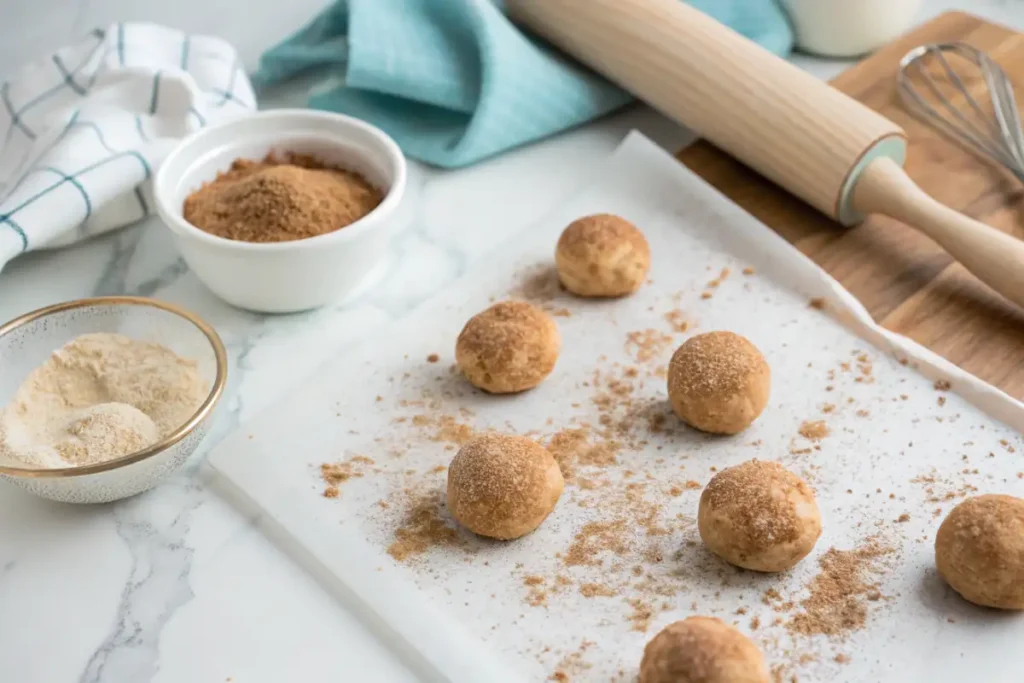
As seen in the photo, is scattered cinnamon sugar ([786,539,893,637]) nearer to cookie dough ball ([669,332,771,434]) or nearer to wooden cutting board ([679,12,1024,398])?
cookie dough ball ([669,332,771,434])

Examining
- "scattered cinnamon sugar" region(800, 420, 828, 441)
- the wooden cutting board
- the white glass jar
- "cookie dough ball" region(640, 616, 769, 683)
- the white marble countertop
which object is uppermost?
the white glass jar

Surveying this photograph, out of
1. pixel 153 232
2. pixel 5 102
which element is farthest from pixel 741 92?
pixel 5 102

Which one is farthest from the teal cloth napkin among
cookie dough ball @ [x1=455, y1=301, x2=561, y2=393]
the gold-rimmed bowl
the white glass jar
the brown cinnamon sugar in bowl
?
the gold-rimmed bowl

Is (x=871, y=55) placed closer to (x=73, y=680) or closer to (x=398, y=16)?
(x=398, y=16)

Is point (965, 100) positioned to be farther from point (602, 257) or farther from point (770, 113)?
point (602, 257)

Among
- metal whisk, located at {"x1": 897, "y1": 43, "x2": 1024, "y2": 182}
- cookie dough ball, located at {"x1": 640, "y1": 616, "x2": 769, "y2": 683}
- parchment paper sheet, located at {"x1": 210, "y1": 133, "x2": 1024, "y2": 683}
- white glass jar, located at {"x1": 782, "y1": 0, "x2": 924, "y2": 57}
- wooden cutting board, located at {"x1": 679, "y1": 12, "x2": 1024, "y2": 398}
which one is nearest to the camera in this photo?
cookie dough ball, located at {"x1": 640, "y1": 616, "x2": 769, "y2": 683}

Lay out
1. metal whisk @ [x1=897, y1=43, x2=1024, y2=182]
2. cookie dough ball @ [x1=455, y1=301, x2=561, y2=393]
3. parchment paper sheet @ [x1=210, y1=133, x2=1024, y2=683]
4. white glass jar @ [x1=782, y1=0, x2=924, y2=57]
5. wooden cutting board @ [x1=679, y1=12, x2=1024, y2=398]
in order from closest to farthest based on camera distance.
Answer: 1. parchment paper sheet @ [x1=210, y1=133, x2=1024, y2=683]
2. cookie dough ball @ [x1=455, y1=301, x2=561, y2=393]
3. wooden cutting board @ [x1=679, y1=12, x2=1024, y2=398]
4. metal whisk @ [x1=897, y1=43, x2=1024, y2=182]
5. white glass jar @ [x1=782, y1=0, x2=924, y2=57]
